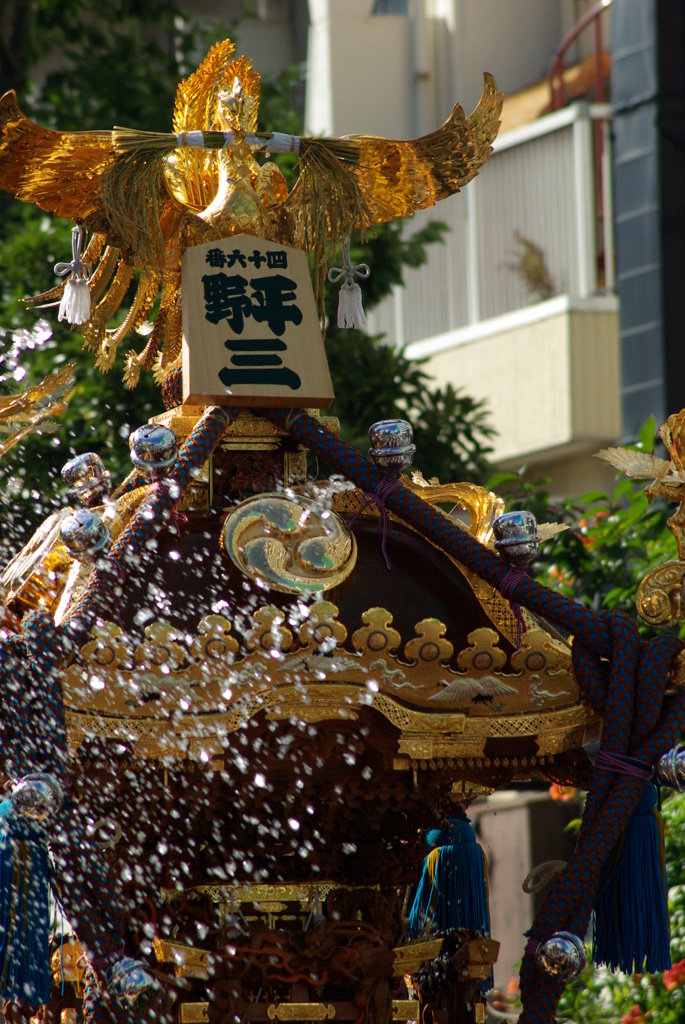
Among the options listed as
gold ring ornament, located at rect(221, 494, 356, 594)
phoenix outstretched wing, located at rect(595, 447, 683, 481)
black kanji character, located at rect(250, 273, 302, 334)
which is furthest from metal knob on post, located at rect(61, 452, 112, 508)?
phoenix outstretched wing, located at rect(595, 447, 683, 481)

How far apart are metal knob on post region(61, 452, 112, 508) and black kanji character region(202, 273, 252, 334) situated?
0.64m

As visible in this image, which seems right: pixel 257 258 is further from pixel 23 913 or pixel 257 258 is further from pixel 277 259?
pixel 23 913

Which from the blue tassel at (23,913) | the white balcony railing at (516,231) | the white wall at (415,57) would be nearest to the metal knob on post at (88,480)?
the blue tassel at (23,913)

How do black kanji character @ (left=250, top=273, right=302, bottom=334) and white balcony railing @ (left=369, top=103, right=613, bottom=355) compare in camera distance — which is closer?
black kanji character @ (left=250, top=273, right=302, bottom=334)

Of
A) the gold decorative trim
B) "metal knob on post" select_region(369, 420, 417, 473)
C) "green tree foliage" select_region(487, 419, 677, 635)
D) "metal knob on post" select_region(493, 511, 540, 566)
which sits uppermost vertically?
"metal knob on post" select_region(369, 420, 417, 473)

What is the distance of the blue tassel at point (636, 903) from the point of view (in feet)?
18.1

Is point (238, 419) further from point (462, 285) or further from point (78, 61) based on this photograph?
point (462, 285)

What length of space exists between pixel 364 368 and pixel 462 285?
175 inches

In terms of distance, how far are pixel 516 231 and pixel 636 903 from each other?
9.33 metres

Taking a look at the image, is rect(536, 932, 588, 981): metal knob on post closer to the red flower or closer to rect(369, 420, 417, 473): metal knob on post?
rect(369, 420, 417, 473): metal knob on post

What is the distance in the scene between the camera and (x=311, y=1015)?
18.3 feet

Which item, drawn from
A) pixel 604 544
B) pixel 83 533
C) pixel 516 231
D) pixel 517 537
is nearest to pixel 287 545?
pixel 83 533

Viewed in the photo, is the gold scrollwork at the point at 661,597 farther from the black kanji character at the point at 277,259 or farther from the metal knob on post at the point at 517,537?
the black kanji character at the point at 277,259

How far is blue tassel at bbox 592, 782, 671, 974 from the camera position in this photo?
5527 millimetres
